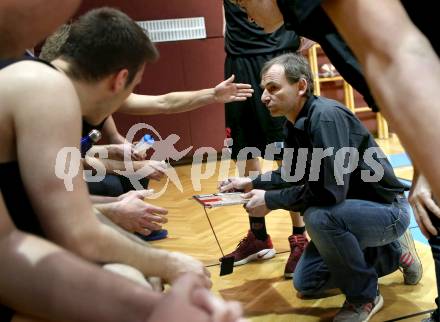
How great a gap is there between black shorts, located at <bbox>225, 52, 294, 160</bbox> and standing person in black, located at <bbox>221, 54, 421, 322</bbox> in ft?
1.44

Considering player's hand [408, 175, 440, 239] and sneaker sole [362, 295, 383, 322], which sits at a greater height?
player's hand [408, 175, 440, 239]

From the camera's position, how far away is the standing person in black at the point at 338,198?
6.74 ft

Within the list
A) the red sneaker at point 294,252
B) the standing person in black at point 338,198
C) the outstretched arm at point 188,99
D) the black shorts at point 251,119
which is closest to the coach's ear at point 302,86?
the standing person in black at point 338,198

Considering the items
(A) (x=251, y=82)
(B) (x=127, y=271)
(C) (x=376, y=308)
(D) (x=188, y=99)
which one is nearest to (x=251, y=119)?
(A) (x=251, y=82)

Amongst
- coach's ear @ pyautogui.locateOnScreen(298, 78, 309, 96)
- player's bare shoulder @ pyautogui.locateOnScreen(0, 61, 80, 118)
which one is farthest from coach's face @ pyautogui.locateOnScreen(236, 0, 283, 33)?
player's bare shoulder @ pyautogui.locateOnScreen(0, 61, 80, 118)

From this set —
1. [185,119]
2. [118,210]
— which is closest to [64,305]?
[118,210]

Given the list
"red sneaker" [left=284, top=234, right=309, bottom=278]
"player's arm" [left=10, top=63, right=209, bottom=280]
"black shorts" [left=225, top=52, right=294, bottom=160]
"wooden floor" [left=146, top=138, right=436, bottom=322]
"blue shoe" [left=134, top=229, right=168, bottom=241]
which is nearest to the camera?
"player's arm" [left=10, top=63, right=209, bottom=280]

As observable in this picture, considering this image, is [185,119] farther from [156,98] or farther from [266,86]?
[266,86]

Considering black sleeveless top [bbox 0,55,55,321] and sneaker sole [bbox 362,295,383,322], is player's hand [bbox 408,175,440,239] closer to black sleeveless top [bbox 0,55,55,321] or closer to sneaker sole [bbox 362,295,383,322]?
sneaker sole [bbox 362,295,383,322]

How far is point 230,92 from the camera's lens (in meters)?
2.67

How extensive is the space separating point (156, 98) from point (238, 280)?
1.06m

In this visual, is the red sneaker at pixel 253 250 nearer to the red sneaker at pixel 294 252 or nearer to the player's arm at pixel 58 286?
the red sneaker at pixel 294 252

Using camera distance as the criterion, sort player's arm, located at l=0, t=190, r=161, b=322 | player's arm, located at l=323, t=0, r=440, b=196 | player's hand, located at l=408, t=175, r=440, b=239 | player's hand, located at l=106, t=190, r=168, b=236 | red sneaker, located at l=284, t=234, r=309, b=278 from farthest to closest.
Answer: red sneaker, located at l=284, t=234, r=309, b=278, player's hand, located at l=106, t=190, r=168, b=236, player's hand, located at l=408, t=175, r=440, b=239, player's arm, located at l=0, t=190, r=161, b=322, player's arm, located at l=323, t=0, r=440, b=196

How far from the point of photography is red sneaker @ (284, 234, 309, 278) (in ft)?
8.16
